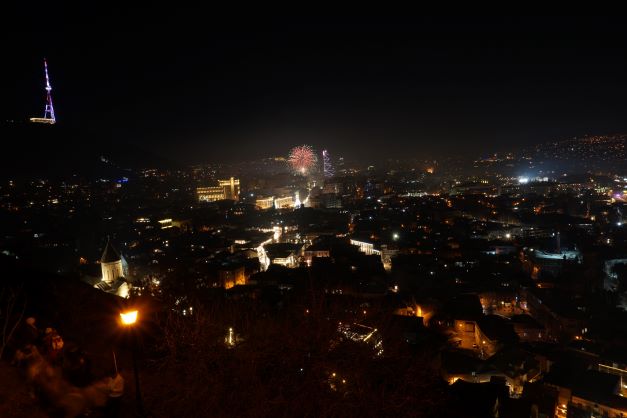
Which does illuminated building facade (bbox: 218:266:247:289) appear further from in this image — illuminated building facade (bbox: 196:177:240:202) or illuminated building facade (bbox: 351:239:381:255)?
illuminated building facade (bbox: 196:177:240:202)

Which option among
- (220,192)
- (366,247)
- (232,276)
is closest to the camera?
(232,276)

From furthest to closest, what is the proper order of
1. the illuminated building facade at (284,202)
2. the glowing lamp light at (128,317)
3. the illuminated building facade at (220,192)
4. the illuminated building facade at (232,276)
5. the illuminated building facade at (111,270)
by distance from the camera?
the illuminated building facade at (220,192)
the illuminated building facade at (284,202)
the illuminated building facade at (232,276)
the illuminated building facade at (111,270)
the glowing lamp light at (128,317)

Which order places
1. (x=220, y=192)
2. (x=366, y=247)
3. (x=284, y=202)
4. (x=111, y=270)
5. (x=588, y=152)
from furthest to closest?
(x=588, y=152)
(x=220, y=192)
(x=284, y=202)
(x=366, y=247)
(x=111, y=270)

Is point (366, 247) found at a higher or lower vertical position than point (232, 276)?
lower

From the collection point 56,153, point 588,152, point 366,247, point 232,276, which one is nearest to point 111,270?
point 232,276

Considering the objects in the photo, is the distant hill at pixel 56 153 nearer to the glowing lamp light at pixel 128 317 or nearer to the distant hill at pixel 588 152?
the glowing lamp light at pixel 128 317

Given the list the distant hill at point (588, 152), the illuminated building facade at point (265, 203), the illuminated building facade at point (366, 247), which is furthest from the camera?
the distant hill at point (588, 152)

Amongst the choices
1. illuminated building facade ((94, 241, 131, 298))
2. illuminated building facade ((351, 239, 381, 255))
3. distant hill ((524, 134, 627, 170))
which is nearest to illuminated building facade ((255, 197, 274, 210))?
illuminated building facade ((351, 239, 381, 255))

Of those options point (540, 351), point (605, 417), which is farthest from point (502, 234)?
point (605, 417)

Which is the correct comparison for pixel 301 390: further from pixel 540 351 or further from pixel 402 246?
pixel 402 246

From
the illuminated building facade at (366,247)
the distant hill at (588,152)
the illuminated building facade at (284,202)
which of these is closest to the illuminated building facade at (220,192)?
the illuminated building facade at (284,202)

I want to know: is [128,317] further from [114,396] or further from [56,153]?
[56,153]
